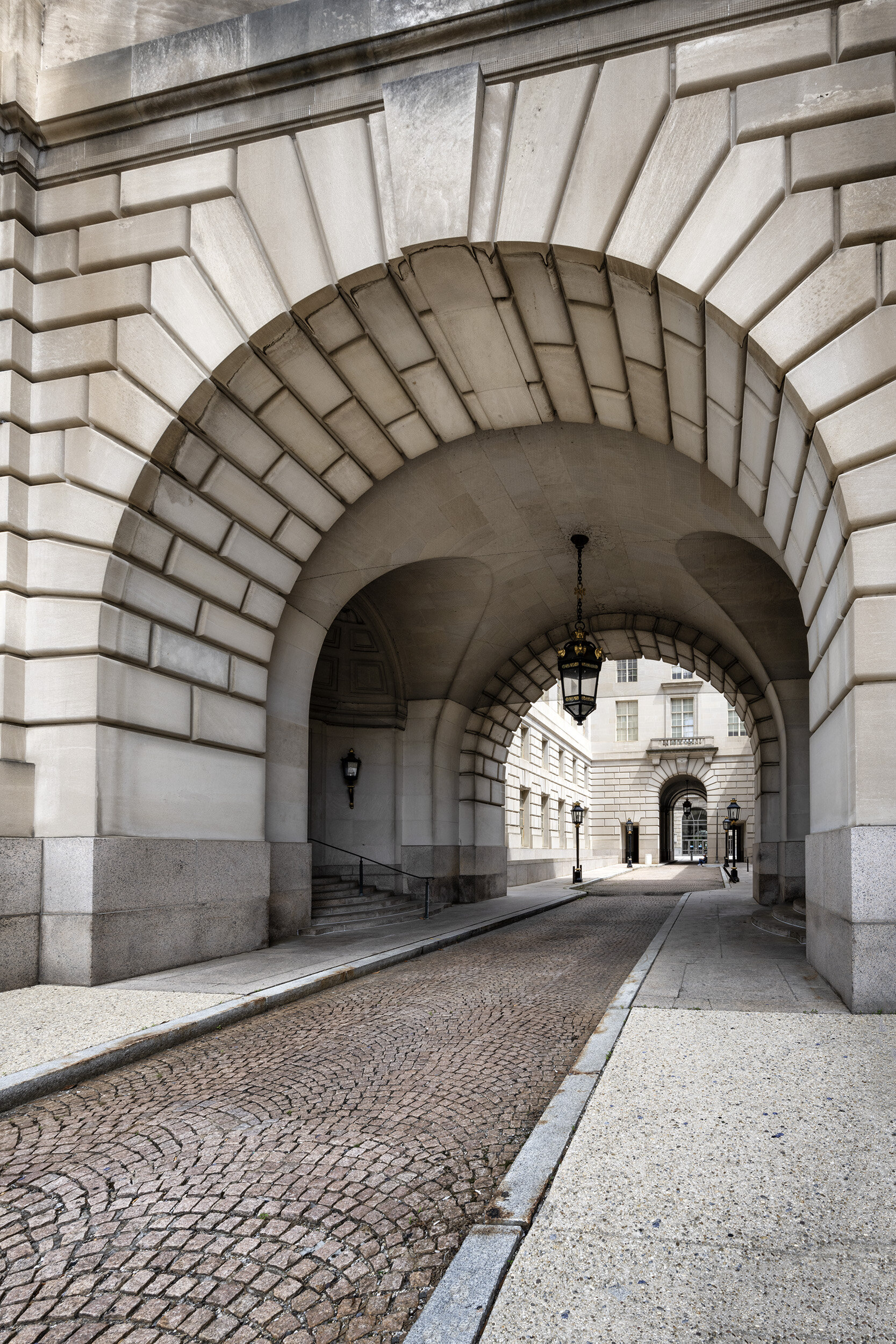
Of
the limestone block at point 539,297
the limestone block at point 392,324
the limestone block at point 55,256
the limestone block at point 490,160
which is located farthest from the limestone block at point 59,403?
the limestone block at point 539,297

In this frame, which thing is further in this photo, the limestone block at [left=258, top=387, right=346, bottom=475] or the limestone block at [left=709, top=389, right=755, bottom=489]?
the limestone block at [left=258, top=387, right=346, bottom=475]

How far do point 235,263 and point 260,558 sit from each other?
3067mm

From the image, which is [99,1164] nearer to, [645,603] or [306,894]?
[306,894]

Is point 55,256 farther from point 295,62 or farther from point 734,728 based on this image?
point 734,728

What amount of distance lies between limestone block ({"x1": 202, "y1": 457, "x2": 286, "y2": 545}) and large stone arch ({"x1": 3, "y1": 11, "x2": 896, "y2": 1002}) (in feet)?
0.10

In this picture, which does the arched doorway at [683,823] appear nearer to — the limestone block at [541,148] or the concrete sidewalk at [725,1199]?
the limestone block at [541,148]

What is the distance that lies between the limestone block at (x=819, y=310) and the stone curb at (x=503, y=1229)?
501 cm

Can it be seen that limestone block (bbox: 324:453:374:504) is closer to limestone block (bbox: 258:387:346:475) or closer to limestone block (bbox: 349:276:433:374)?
limestone block (bbox: 258:387:346:475)

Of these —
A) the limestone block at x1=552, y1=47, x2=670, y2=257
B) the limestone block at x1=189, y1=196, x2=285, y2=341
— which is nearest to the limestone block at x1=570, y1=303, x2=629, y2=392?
the limestone block at x1=552, y1=47, x2=670, y2=257

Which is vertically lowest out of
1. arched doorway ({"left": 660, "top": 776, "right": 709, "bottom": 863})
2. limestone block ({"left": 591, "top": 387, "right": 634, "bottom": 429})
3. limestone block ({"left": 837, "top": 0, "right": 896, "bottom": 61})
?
arched doorway ({"left": 660, "top": 776, "right": 709, "bottom": 863})

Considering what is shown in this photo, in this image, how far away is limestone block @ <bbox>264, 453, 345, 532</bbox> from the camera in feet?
32.1

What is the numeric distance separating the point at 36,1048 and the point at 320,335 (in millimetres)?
6531

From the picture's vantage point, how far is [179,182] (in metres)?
8.62

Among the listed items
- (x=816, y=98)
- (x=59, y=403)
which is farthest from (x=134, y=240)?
(x=816, y=98)
